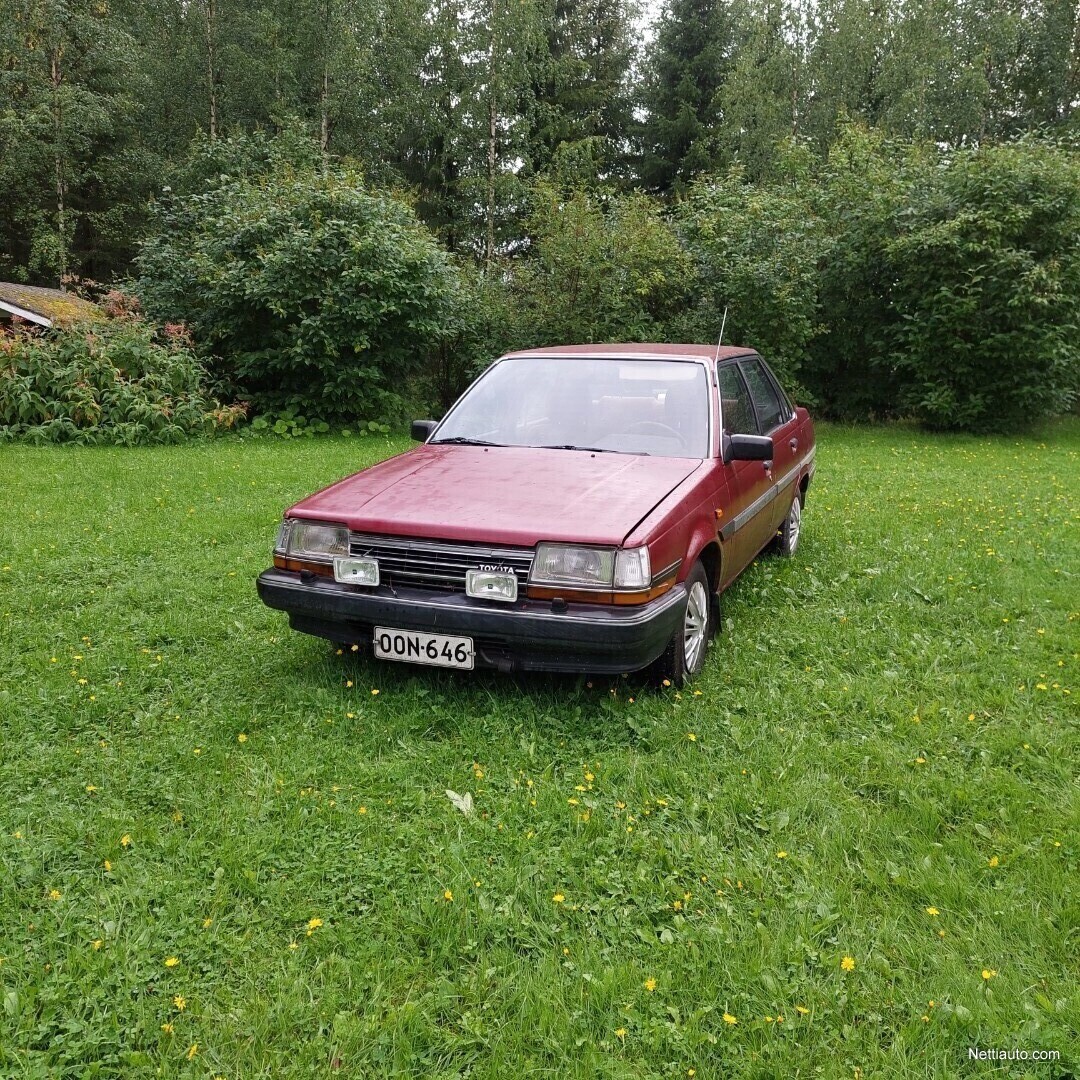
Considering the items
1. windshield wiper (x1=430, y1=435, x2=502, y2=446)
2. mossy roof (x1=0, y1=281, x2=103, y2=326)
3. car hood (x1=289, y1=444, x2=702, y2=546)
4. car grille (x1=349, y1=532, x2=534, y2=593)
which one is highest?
mossy roof (x1=0, y1=281, x2=103, y2=326)

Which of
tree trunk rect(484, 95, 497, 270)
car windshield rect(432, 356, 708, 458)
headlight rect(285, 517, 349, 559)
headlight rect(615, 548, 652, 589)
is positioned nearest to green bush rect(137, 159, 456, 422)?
car windshield rect(432, 356, 708, 458)

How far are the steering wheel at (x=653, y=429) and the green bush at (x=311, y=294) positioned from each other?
29.7ft

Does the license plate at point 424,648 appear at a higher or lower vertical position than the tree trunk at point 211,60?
lower

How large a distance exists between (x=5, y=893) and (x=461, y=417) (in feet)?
10.4

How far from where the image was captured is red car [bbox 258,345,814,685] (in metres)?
3.39

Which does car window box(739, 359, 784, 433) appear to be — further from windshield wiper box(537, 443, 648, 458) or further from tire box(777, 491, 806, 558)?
windshield wiper box(537, 443, 648, 458)

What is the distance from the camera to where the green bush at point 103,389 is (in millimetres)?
11609

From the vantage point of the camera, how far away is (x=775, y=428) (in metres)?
5.79

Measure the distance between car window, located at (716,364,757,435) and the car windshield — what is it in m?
0.17

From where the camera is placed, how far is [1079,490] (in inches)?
363

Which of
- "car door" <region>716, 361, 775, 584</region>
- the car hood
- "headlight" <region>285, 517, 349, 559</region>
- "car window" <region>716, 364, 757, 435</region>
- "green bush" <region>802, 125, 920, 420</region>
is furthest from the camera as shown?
"green bush" <region>802, 125, 920, 420</region>

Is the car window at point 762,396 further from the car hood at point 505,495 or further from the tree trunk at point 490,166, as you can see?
the tree trunk at point 490,166

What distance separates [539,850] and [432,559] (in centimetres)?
127

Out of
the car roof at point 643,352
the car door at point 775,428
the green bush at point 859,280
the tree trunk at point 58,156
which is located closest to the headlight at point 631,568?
the car roof at point 643,352
